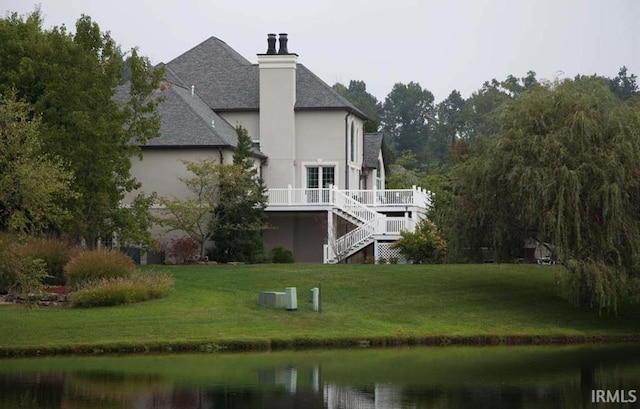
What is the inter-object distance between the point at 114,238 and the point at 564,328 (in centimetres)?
2034

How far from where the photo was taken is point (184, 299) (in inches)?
1651

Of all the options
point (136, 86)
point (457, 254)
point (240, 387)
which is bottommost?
point (240, 387)

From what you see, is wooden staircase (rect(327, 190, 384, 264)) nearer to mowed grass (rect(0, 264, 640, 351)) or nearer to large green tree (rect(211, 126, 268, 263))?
large green tree (rect(211, 126, 268, 263))

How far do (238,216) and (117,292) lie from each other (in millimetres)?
14206

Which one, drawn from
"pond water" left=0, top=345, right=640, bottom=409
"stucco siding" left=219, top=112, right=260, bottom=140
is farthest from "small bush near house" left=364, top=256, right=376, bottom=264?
"pond water" left=0, top=345, right=640, bottom=409

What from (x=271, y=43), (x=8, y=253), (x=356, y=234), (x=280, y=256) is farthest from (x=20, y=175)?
(x=271, y=43)

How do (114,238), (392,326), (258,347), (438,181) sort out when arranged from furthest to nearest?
(438,181), (114,238), (392,326), (258,347)

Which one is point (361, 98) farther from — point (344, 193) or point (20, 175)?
point (20, 175)

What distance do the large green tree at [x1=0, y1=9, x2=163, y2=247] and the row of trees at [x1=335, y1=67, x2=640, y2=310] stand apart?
1202cm

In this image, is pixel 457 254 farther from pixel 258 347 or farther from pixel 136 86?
pixel 136 86

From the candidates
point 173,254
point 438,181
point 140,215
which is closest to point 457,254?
point 140,215

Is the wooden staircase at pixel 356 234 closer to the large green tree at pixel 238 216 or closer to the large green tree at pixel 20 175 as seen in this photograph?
the large green tree at pixel 238 216

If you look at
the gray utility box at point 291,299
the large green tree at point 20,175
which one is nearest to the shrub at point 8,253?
the large green tree at point 20,175

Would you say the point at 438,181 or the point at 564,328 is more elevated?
the point at 438,181
